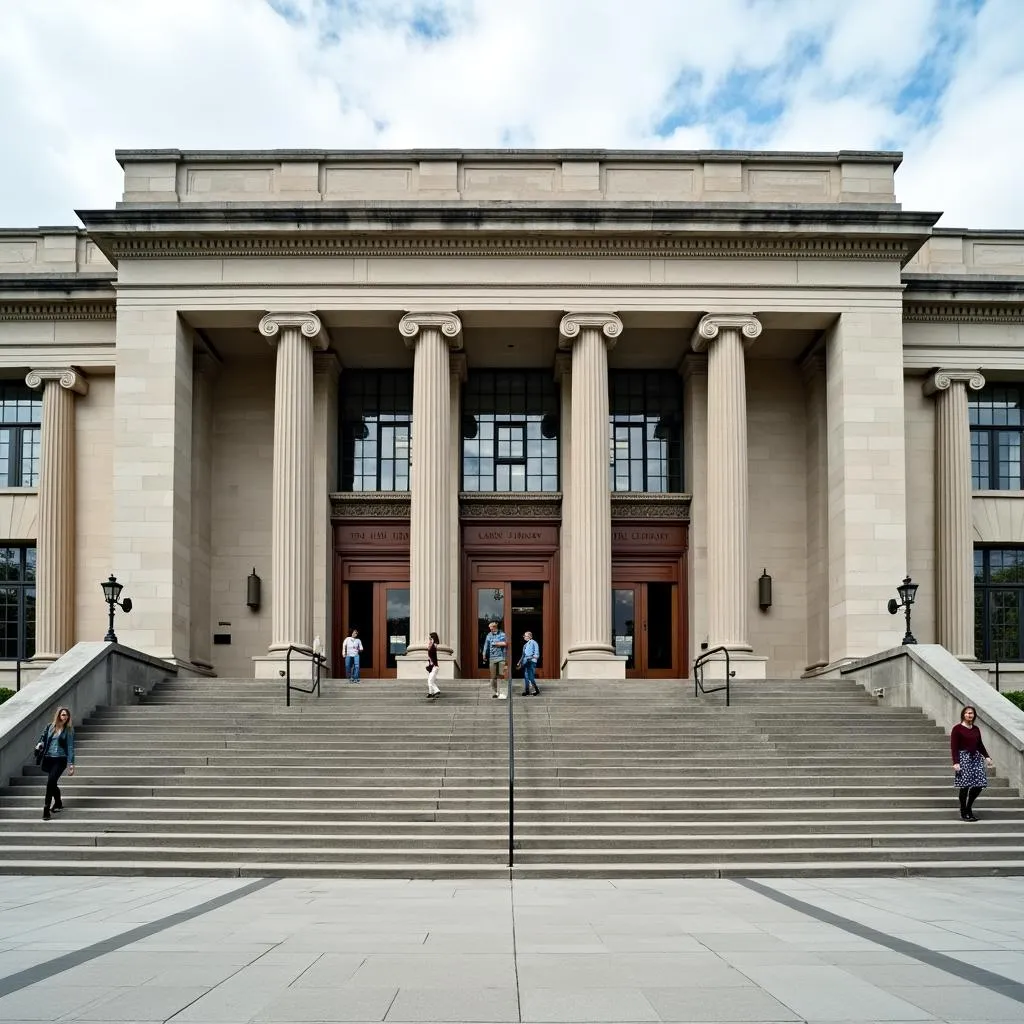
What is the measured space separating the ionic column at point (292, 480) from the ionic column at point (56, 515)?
5.85 meters

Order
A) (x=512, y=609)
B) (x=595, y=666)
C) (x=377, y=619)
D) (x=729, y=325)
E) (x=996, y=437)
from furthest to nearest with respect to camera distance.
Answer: (x=996, y=437) → (x=512, y=609) → (x=377, y=619) → (x=729, y=325) → (x=595, y=666)

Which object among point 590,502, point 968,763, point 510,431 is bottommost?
point 968,763

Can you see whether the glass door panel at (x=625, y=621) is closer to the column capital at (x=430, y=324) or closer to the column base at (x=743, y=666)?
the column base at (x=743, y=666)

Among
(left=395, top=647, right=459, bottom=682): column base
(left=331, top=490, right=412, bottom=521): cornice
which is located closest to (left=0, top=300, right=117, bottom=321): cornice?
(left=331, top=490, right=412, bottom=521): cornice

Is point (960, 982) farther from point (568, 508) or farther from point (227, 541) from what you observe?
point (227, 541)

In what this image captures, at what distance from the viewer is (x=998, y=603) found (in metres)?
30.3

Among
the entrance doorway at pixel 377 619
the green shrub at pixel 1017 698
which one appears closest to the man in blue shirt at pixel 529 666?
the entrance doorway at pixel 377 619

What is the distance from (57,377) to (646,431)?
14953 millimetres

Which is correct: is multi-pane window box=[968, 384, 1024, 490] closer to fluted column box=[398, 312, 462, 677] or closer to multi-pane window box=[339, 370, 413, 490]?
fluted column box=[398, 312, 462, 677]

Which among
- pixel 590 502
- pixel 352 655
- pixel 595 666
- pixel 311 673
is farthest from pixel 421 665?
pixel 590 502

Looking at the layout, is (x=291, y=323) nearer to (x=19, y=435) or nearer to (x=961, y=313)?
(x=19, y=435)

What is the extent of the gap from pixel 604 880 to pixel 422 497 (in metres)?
13.3

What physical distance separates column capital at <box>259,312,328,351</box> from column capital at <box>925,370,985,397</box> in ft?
49.0

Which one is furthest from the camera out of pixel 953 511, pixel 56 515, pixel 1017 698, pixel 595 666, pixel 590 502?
pixel 56 515
